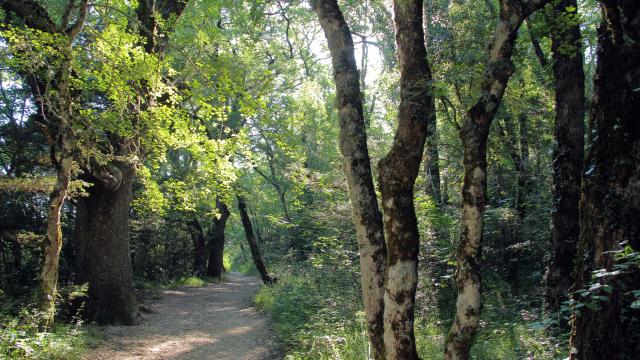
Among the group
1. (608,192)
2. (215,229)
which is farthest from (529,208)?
(215,229)

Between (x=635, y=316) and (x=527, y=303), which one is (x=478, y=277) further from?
(x=527, y=303)

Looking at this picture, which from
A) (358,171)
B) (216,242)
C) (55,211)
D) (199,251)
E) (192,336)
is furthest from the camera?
(199,251)

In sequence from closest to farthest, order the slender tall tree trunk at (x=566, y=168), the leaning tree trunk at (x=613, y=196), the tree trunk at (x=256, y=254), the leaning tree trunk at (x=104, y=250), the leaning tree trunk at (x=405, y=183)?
the leaning tree trunk at (x=613, y=196) → the leaning tree trunk at (x=405, y=183) → the slender tall tree trunk at (x=566, y=168) → the leaning tree trunk at (x=104, y=250) → the tree trunk at (x=256, y=254)

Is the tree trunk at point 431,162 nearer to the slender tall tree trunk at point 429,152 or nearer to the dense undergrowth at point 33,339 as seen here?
the slender tall tree trunk at point 429,152

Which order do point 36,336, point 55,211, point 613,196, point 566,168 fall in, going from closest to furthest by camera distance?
point 613,196
point 36,336
point 55,211
point 566,168

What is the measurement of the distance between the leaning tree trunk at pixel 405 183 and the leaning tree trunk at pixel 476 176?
0.39m

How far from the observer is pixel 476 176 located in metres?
3.64

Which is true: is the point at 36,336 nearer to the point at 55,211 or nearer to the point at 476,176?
the point at 55,211

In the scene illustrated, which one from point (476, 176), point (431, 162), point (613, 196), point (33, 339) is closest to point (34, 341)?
point (33, 339)

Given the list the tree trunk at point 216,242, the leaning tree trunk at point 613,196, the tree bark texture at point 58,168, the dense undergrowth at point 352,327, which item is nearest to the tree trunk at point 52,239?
the tree bark texture at point 58,168

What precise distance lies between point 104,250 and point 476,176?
9256mm

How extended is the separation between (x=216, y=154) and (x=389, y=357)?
26.8ft

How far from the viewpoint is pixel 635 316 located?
3.05 meters

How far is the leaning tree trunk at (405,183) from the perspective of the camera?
150 inches
